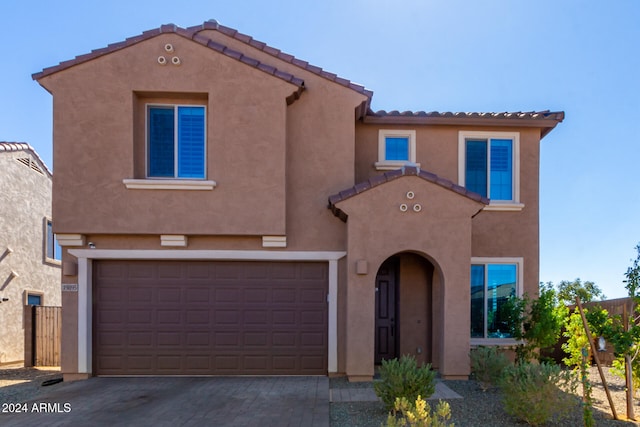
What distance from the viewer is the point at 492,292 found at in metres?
10.1

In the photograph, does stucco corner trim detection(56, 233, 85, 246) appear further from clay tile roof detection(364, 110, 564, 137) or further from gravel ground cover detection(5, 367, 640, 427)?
clay tile roof detection(364, 110, 564, 137)

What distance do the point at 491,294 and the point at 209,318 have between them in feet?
21.1

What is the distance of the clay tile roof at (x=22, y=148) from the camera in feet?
45.3

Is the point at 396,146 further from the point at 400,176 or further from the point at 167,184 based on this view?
the point at 167,184

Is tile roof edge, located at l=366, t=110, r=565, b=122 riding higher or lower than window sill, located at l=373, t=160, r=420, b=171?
higher

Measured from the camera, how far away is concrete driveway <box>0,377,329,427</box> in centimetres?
659

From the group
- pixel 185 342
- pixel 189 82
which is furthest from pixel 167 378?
pixel 189 82

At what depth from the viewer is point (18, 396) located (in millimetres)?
8328

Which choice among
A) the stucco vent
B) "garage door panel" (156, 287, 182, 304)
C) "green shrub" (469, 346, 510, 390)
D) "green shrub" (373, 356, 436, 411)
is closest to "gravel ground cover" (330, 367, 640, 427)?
"green shrub" (469, 346, 510, 390)

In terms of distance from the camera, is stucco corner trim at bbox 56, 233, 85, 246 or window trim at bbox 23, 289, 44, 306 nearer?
stucco corner trim at bbox 56, 233, 85, 246

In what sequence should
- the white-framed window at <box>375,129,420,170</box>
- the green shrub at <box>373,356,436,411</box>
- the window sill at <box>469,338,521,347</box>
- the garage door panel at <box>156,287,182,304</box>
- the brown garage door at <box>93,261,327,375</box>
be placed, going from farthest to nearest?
1. the white-framed window at <box>375,129,420,170</box>
2. the window sill at <box>469,338,521,347</box>
3. the garage door panel at <box>156,287,182,304</box>
4. the brown garage door at <box>93,261,327,375</box>
5. the green shrub at <box>373,356,436,411</box>

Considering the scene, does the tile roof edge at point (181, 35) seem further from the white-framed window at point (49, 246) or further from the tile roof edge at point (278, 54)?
the white-framed window at point (49, 246)

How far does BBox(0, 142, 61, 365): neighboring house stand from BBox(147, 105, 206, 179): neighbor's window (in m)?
6.85

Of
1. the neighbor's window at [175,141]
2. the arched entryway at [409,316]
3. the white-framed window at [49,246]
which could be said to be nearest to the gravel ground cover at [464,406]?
the arched entryway at [409,316]
